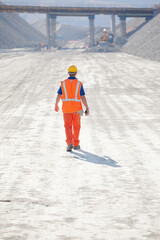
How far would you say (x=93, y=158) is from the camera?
23.9ft

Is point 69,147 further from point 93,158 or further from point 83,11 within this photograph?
point 83,11

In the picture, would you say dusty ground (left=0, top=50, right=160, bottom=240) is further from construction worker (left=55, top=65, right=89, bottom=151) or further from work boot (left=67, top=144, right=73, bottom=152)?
construction worker (left=55, top=65, right=89, bottom=151)

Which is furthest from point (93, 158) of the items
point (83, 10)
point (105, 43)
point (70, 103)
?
point (83, 10)

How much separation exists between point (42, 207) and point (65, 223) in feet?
1.88

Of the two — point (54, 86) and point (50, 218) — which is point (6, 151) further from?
point (54, 86)

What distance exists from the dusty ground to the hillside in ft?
234

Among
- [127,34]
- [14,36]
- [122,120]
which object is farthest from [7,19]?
[122,120]

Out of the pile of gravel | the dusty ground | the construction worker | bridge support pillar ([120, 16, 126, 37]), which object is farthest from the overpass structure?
the construction worker

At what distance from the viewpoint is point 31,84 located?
2056 cm

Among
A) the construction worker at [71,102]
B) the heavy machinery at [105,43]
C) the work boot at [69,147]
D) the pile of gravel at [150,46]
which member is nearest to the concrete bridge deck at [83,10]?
the heavy machinery at [105,43]

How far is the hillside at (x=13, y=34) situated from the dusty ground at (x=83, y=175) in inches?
2811

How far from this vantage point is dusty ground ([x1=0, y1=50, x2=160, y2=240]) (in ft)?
14.3

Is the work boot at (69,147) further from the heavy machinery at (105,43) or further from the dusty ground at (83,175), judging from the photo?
the heavy machinery at (105,43)

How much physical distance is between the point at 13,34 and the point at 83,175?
306 feet
